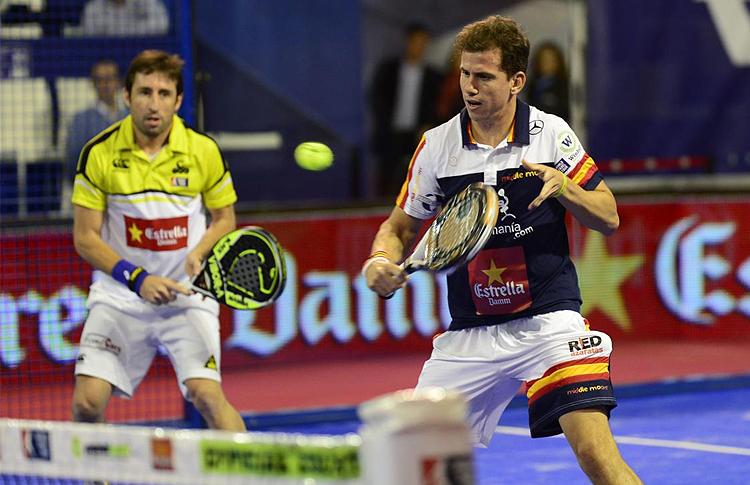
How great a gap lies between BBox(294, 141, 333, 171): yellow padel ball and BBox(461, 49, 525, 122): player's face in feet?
21.1

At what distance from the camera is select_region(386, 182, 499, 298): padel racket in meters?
4.96

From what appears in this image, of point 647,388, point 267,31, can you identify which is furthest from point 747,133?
point 267,31

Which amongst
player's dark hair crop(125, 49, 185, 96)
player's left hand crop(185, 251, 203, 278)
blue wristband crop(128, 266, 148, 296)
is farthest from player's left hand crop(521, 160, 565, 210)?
player's dark hair crop(125, 49, 185, 96)

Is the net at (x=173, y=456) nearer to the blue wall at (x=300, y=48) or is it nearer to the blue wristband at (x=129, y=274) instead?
the blue wristband at (x=129, y=274)

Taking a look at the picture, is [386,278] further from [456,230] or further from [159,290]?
[159,290]

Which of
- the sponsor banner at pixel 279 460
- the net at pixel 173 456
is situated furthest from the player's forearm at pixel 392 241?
the sponsor banner at pixel 279 460

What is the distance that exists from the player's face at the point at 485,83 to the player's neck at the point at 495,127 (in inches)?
1.3

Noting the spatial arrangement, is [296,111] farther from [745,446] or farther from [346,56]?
[745,446]

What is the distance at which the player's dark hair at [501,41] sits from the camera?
5309mm

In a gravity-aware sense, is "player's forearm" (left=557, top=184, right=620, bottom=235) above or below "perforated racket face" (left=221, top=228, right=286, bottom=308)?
above

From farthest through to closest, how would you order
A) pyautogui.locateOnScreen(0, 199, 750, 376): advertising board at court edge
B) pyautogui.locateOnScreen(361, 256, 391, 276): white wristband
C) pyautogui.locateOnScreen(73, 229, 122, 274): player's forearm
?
pyautogui.locateOnScreen(0, 199, 750, 376): advertising board at court edge → pyautogui.locateOnScreen(73, 229, 122, 274): player's forearm → pyautogui.locateOnScreen(361, 256, 391, 276): white wristband

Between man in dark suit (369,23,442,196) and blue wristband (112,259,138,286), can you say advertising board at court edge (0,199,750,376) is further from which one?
blue wristband (112,259,138,286)

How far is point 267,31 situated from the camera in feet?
38.5

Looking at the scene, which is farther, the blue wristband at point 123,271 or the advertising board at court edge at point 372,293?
the advertising board at court edge at point 372,293
